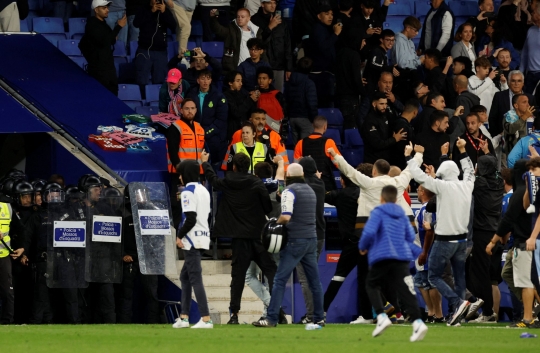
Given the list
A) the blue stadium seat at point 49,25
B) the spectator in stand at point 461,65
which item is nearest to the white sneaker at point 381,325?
the spectator in stand at point 461,65

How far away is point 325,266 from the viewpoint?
Answer: 17.3m

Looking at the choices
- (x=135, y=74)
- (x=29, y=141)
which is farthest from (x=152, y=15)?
(x=29, y=141)

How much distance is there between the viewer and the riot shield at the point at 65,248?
54.8 ft

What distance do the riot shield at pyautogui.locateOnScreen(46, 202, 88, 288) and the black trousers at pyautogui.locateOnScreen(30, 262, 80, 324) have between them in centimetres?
9

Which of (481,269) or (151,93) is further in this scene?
(151,93)

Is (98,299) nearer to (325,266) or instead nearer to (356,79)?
(325,266)

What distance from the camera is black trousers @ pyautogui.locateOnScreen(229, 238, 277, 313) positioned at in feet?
49.8

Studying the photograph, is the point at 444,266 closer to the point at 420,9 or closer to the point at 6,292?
the point at 6,292

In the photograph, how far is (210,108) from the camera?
18.7 m

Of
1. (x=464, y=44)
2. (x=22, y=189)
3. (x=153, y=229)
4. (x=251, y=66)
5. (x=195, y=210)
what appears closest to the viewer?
(x=195, y=210)

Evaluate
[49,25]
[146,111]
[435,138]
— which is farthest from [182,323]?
[49,25]

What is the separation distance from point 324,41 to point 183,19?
2.51 m

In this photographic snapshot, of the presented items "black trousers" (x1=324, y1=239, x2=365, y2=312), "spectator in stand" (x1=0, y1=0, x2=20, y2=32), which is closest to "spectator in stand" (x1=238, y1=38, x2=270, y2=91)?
"spectator in stand" (x1=0, y1=0, x2=20, y2=32)

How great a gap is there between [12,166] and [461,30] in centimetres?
833
